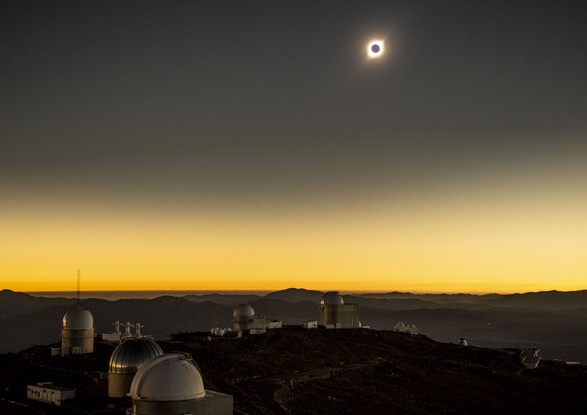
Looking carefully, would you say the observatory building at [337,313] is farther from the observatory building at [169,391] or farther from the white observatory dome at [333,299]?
the observatory building at [169,391]

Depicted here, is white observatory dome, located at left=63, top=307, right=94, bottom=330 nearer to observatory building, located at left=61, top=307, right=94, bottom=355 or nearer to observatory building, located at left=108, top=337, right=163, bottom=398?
observatory building, located at left=61, top=307, right=94, bottom=355

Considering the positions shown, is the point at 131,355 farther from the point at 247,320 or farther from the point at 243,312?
the point at 243,312

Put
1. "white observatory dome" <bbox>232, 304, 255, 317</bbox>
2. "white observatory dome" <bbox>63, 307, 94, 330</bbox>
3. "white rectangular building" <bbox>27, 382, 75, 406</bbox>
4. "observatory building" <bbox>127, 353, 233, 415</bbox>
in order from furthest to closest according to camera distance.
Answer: "white observatory dome" <bbox>232, 304, 255, 317</bbox> < "white observatory dome" <bbox>63, 307, 94, 330</bbox> < "white rectangular building" <bbox>27, 382, 75, 406</bbox> < "observatory building" <bbox>127, 353, 233, 415</bbox>

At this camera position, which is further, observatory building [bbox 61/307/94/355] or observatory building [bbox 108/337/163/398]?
observatory building [bbox 61/307/94/355]

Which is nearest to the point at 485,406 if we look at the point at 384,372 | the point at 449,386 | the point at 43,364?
the point at 449,386

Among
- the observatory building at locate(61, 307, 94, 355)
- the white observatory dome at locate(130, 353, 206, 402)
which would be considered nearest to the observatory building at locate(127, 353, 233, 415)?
the white observatory dome at locate(130, 353, 206, 402)

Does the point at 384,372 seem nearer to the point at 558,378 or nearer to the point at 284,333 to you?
the point at 284,333
